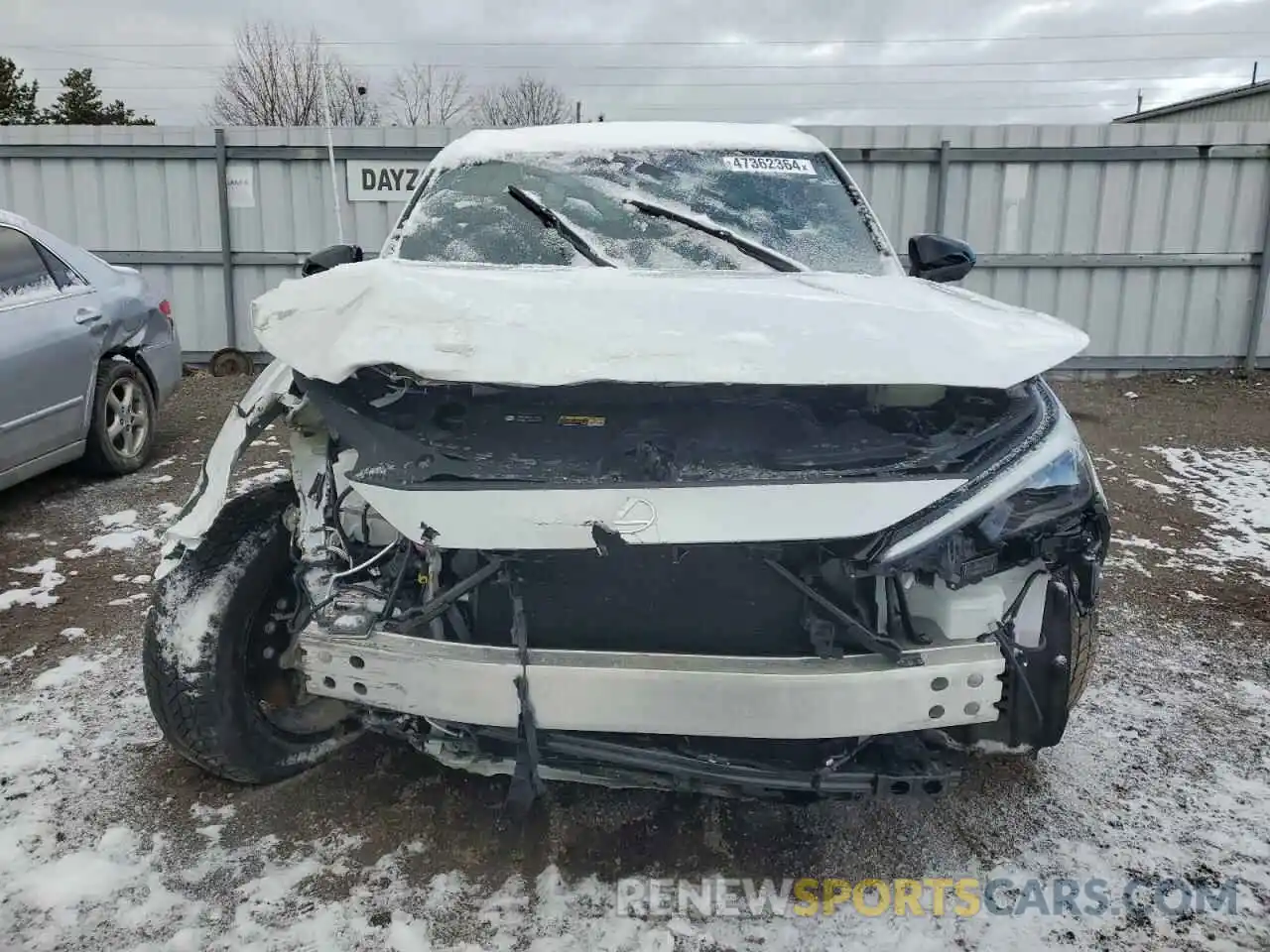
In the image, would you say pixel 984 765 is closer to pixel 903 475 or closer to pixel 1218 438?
pixel 903 475

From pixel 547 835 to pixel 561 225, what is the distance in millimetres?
2022

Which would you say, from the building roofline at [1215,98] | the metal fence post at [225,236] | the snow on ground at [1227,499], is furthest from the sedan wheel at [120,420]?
the building roofline at [1215,98]

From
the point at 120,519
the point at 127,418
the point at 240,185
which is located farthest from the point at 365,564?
the point at 240,185

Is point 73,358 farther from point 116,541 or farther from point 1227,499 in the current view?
point 1227,499

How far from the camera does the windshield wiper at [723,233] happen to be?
323cm

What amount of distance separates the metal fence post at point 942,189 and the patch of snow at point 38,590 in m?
7.64

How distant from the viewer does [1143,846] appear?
2.44m

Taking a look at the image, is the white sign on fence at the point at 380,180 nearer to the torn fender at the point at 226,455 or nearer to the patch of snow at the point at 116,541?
the patch of snow at the point at 116,541

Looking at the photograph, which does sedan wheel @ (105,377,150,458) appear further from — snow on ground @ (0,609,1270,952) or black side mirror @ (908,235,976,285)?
black side mirror @ (908,235,976,285)

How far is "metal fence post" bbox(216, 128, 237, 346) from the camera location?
9047 millimetres

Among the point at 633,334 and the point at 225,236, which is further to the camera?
the point at 225,236

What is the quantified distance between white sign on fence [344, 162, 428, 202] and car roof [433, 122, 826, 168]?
5339 mm

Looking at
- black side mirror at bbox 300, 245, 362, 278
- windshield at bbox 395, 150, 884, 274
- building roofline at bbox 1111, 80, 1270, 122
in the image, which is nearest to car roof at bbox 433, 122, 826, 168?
windshield at bbox 395, 150, 884, 274

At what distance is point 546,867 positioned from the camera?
2357 mm
